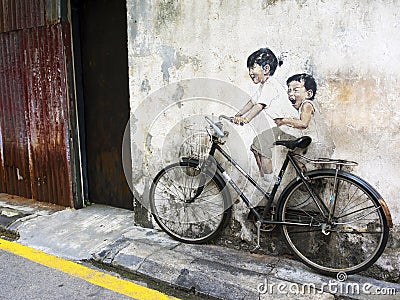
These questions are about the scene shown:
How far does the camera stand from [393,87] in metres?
3.21

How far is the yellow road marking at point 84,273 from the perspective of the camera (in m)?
3.47

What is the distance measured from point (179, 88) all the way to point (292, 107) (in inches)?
49.1

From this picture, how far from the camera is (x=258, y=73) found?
3768 mm

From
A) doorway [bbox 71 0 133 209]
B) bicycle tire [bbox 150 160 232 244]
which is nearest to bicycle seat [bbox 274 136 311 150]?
bicycle tire [bbox 150 160 232 244]

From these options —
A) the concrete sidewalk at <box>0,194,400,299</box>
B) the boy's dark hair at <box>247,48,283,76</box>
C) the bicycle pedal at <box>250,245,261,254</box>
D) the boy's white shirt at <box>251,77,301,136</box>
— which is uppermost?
the boy's dark hair at <box>247,48,283,76</box>

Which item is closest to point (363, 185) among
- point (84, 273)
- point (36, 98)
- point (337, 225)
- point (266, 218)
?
point (337, 225)

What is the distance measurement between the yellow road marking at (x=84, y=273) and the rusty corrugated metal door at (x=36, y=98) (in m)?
1.19

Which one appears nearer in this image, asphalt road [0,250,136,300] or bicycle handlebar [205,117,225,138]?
asphalt road [0,250,136,300]

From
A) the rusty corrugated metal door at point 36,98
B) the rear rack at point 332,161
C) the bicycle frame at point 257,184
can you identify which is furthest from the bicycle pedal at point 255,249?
the rusty corrugated metal door at point 36,98

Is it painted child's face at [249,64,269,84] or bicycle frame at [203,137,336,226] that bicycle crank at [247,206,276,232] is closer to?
bicycle frame at [203,137,336,226]

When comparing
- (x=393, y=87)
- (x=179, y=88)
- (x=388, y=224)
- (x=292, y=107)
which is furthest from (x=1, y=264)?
(x=393, y=87)

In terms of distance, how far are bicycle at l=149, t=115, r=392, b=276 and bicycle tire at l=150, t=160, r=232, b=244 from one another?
1cm

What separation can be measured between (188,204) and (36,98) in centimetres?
271

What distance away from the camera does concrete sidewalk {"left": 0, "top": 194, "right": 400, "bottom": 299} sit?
11.0 ft
